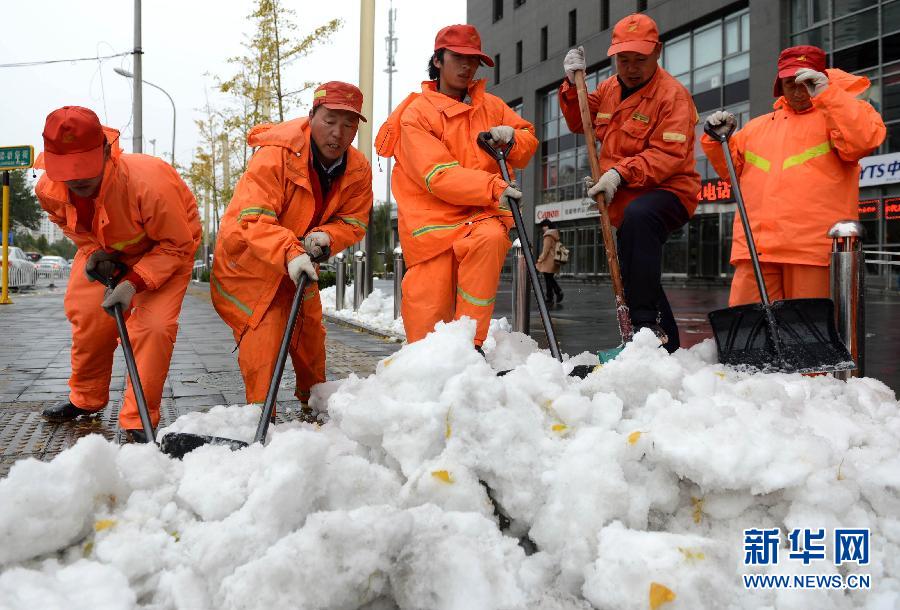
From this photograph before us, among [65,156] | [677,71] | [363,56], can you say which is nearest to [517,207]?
[65,156]

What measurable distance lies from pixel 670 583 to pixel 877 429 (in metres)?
1.34

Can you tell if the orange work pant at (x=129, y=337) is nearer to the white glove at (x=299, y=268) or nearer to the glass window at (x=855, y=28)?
the white glove at (x=299, y=268)

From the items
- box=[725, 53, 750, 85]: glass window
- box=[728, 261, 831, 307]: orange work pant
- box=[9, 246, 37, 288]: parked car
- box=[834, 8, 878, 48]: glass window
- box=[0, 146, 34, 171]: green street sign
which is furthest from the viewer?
box=[725, 53, 750, 85]: glass window

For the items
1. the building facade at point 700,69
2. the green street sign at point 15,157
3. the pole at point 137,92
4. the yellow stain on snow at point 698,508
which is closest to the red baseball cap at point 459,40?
the yellow stain on snow at point 698,508

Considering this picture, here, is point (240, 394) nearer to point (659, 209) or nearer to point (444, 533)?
point (659, 209)

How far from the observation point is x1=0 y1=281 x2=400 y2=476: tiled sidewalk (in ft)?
12.5

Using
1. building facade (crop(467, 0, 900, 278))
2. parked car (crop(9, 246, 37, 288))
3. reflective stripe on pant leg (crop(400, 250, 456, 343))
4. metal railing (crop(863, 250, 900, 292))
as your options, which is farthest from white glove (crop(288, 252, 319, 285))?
parked car (crop(9, 246, 37, 288))

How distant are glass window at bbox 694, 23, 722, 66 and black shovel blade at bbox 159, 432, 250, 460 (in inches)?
973

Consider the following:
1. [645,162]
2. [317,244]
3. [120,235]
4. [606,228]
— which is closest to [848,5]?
[645,162]

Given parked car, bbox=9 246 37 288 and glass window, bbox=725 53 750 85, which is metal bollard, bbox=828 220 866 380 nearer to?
glass window, bbox=725 53 750 85

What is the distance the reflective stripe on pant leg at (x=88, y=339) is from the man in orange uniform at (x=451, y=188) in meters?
1.53

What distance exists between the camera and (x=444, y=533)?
6.36 ft

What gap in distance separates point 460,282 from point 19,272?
23.0 metres

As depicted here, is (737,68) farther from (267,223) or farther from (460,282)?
(267,223)
